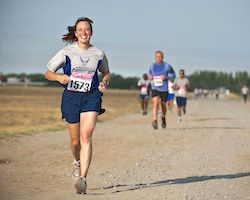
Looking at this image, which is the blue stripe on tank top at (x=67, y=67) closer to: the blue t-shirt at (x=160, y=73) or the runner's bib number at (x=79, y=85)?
the runner's bib number at (x=79, y=85)

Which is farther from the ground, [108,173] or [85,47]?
[85,47]

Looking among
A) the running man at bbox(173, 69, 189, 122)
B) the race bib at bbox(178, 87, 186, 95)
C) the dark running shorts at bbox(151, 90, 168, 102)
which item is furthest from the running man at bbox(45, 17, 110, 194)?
the race bib at bbox(178, 87, 186, 95)

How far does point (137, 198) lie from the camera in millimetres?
6734

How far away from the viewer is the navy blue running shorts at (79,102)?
730 centimetres

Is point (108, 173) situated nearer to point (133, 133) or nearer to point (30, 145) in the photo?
point (30, 145)

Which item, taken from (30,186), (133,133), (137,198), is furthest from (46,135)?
(137,198)

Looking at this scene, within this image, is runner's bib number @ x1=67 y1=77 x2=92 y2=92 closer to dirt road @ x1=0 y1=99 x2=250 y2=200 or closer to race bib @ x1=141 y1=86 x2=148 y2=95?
dirt road @ x1=0 y1=99 x2=250 y2=200

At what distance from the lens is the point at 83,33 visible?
730 centimetres

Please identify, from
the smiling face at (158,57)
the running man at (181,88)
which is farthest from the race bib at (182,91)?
the smiling face at (158,57)

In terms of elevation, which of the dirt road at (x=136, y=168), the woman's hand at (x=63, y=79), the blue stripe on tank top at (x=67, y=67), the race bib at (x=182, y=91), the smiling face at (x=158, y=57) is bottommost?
the dirt road at (x=136, y=168)

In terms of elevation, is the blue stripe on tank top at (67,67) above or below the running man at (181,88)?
above

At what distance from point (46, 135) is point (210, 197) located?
9.22 m

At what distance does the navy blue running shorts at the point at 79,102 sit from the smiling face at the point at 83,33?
0.59 m

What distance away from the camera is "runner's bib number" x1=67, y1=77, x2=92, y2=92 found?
7.18 metres
